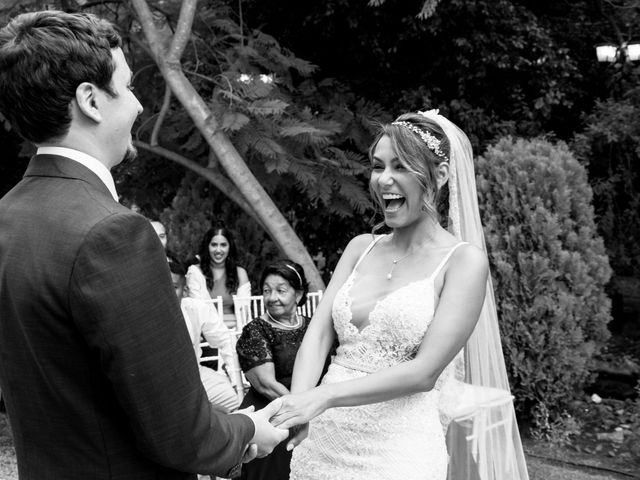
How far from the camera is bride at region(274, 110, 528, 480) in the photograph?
2.48 metres

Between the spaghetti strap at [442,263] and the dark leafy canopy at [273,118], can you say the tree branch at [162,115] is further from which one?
the spaghetti strap at [442,263]

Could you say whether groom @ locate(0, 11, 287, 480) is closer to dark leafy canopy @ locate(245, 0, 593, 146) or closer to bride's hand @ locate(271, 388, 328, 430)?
bride's hand @ locate(271, 388, 328, 430)

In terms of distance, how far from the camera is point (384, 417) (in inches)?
104

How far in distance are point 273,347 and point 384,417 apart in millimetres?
1882

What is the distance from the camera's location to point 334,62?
8.33 metres

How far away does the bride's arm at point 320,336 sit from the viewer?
8.86 feet

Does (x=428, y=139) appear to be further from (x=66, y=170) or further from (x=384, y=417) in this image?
(x=66, y=170)

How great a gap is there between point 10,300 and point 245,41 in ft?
21.9

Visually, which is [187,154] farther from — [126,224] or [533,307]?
[126,224]

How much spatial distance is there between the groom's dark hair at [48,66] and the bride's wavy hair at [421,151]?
4.56 feet

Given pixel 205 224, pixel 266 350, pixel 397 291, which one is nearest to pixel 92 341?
pixel 397 291


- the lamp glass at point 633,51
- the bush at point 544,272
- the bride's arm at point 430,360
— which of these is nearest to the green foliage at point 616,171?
the lamp glass at point 633,51

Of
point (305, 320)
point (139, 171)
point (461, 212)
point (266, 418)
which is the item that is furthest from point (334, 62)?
point (266, 418)

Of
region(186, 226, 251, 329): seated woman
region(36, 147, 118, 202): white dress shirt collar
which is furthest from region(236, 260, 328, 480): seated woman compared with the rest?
region(36, 147, 118, 202): white dress shirt collar
